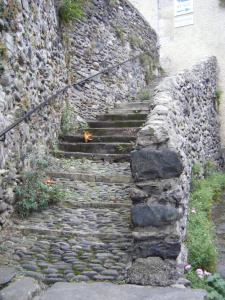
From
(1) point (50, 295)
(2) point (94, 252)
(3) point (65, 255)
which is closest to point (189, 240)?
(2) point (94, 252)

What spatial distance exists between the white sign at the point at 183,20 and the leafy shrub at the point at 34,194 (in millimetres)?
8436

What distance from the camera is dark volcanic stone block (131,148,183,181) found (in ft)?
10.4

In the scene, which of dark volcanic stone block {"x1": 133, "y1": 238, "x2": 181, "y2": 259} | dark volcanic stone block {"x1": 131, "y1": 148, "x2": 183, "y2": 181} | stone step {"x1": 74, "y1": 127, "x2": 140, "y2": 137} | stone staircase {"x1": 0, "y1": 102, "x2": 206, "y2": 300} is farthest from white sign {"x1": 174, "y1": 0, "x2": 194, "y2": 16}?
dark volcanic stone block {"x1": 133, "y1": 238, "x2": 181, "y2": 259}

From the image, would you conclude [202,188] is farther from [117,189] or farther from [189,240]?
[189,240]

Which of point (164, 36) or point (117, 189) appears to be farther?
point (164, 36)

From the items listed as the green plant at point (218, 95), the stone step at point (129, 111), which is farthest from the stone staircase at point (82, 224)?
the green plant at point (218, 95)

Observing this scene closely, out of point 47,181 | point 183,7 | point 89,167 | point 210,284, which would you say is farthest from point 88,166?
point 183,7

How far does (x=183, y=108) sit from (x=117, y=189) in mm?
1479

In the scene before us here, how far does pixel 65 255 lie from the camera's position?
3.32 m

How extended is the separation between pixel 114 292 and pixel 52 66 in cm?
394

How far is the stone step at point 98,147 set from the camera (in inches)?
232

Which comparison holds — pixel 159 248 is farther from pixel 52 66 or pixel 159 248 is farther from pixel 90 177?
pixel 52 66

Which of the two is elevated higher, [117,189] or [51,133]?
[51,133]

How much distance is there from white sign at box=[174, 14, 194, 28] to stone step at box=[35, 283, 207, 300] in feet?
32.6
